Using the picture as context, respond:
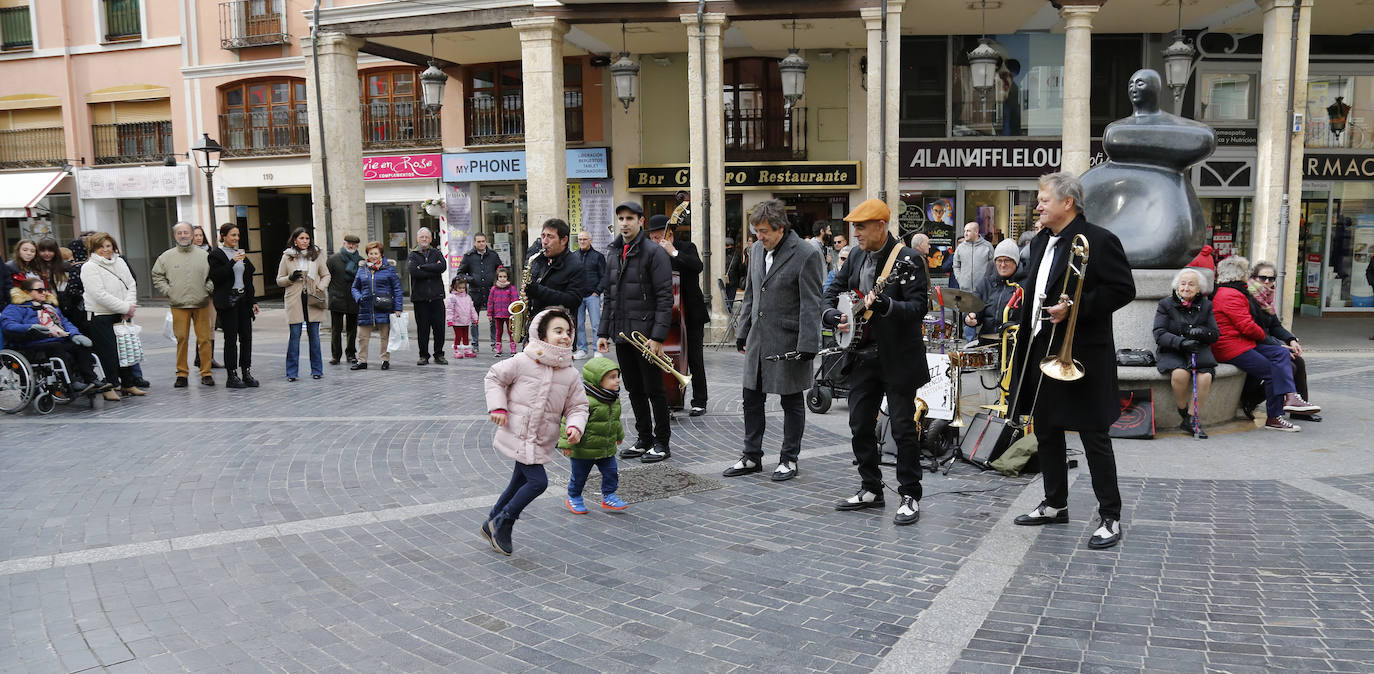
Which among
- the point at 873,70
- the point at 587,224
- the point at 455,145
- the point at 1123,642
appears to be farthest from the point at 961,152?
the point at 1123,642

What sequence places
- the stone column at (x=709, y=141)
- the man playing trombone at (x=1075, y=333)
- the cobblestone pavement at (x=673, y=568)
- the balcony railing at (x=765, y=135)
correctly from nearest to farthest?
the cobblestone pavement at (x=673, y=568) < the man playing trombone at (x=1075, y=333) < the stone column at (x=709, y=141) < the balcony railing at (x=765, y=135)

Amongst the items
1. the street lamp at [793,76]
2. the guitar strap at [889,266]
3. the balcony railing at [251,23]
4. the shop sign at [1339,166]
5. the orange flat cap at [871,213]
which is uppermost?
the balcony railing at [251,23]

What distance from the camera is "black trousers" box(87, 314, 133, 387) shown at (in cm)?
1039

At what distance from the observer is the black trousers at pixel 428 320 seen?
41.7ft

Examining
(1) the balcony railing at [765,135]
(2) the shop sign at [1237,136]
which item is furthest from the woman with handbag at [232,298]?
(2) the shop sign at [1237,136]

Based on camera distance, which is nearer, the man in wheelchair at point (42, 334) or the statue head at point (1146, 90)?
the statue head at point (1146, 90)

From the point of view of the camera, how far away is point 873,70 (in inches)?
582

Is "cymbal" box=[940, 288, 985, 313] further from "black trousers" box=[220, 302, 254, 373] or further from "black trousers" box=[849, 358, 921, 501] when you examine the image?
→ "black trousers" box=[220, 302, 254, 373]

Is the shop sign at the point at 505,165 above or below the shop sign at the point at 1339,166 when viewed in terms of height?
above

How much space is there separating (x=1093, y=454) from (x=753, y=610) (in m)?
2.14

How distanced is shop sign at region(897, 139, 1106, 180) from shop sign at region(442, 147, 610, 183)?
6.34 metres

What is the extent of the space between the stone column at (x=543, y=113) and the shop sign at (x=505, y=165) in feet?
14.8

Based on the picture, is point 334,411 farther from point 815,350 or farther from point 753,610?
point 753,610

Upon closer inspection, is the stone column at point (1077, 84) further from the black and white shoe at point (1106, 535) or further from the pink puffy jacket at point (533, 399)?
the pink puffy jacket at point (533, 399)
